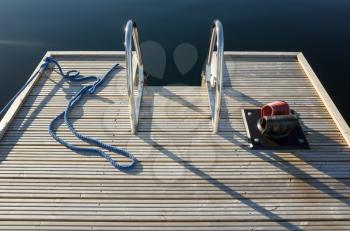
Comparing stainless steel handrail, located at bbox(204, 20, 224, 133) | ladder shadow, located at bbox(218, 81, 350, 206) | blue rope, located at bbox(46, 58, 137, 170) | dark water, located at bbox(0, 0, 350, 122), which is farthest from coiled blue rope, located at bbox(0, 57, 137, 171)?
dark water, located at bbox(0, 0, 350, 122)

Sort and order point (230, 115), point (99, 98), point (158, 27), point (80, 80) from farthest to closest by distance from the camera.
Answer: point (158, 27), point (80, 80), point (99, 98), point (230, 115)

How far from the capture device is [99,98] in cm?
439

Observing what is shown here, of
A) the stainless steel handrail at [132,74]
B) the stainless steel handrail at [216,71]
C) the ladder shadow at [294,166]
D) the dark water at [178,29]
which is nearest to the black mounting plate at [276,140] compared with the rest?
the ladder shadow at [294,166]

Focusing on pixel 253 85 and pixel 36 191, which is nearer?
pixel 36 191

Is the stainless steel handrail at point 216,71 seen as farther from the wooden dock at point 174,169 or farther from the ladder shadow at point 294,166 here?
the ladder shadow at point 294,166

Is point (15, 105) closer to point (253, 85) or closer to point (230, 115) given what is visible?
point (230, 115)

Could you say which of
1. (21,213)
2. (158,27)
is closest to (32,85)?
(21,213)

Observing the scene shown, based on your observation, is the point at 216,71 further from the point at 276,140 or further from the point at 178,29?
the point at 178,29

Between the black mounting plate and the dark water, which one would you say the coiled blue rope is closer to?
the black mounting plate

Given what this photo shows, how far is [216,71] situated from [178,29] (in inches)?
170

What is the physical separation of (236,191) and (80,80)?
2540 millimetres

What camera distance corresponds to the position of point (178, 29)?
8102 mm

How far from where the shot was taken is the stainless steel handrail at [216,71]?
3.48 m

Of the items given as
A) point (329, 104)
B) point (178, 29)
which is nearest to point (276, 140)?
point (329, 104)
